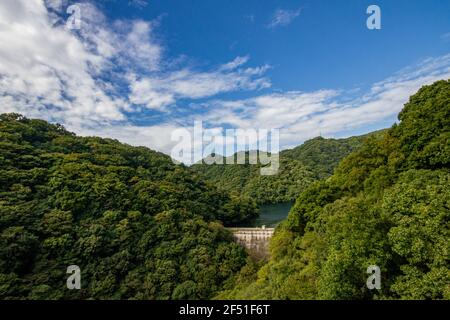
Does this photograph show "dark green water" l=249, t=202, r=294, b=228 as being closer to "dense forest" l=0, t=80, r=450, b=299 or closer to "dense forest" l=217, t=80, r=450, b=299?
"dense forest" l=0, t=80, r=450, b=299

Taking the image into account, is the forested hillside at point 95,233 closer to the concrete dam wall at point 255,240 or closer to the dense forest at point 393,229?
the concrete dam wall at point 255,240

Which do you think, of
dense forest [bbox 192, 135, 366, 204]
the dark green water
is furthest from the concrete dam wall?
dense forest [bbox 192, 135, 366, 204]

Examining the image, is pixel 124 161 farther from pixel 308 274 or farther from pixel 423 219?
pixel 423 219

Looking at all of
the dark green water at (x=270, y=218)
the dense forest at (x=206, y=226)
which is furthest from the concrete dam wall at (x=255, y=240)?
the dark green water at (x=270, y=218)

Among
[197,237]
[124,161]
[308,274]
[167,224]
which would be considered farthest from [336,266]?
[124,161]

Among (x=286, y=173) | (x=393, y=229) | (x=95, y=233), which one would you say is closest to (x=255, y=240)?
(x=95, y=233)
